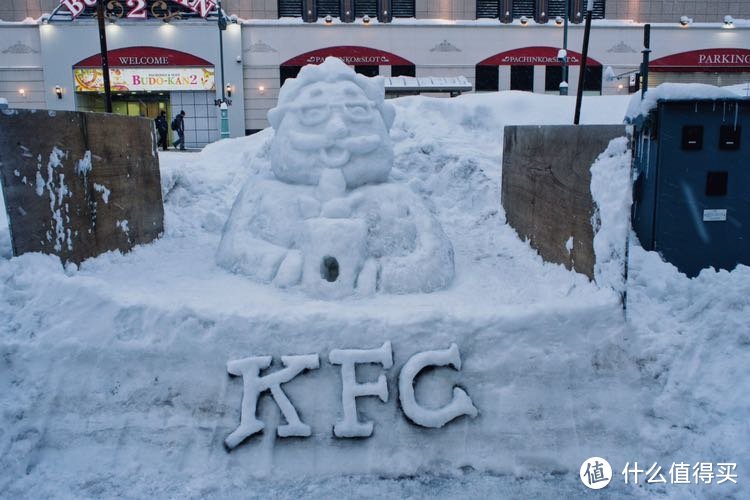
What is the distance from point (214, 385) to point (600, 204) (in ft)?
8.56

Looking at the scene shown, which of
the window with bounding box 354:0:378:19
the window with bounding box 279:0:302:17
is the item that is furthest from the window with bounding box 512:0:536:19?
the window with bounding box 279:0:302:17

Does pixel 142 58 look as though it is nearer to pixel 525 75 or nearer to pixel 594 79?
pixel 525 75

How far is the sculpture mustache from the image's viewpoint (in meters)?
4.47

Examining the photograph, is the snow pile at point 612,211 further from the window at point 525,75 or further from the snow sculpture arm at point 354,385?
the window at point 525,75

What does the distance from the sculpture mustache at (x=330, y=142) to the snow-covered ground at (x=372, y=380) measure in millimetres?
1258

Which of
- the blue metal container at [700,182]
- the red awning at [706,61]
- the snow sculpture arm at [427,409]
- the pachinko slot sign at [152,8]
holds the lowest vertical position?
the snow sculpture arm at [427,409]

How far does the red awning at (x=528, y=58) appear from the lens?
1775 cm

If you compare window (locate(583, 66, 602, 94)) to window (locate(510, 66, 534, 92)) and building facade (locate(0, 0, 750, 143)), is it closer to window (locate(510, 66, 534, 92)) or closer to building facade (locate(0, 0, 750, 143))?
building facade (locate(0, 0, 750, 143))

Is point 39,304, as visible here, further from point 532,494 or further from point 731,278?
point 731,278

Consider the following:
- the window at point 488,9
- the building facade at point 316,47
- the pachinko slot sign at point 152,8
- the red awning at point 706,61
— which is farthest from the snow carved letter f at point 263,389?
the red awning at point 706,61

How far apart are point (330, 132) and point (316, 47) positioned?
13.9m

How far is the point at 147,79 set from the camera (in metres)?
16.9

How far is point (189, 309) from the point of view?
3.51 metres

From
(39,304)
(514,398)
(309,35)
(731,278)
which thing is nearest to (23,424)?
(39,304)
